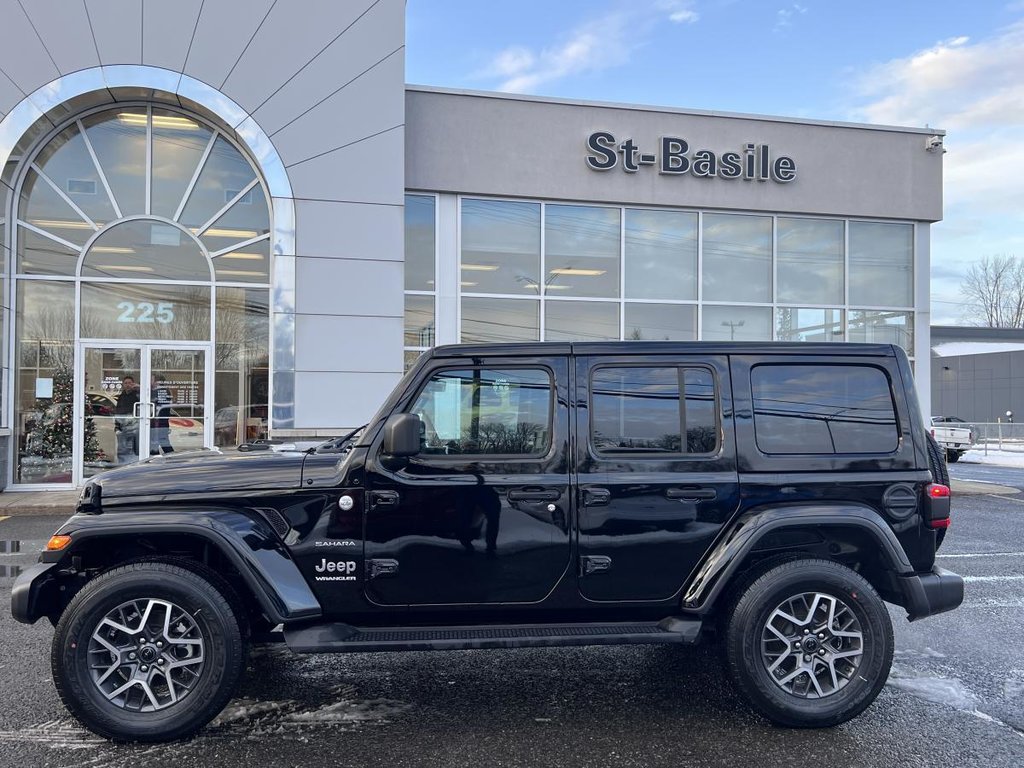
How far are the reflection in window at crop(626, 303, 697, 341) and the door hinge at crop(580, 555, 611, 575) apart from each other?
10.4m

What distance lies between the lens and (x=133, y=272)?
11.6 meters

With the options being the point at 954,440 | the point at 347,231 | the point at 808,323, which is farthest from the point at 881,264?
the point at 954,440

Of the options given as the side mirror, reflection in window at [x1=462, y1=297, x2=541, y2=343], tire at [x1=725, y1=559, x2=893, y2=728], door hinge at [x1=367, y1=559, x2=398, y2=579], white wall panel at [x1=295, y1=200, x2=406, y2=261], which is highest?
white wall panel at [x1=295, y1=200, x2=406, y2=261]

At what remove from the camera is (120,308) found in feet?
38.2

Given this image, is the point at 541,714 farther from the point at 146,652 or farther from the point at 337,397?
the point at 337,397

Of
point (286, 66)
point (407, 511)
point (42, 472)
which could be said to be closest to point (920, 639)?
point (407, 511)

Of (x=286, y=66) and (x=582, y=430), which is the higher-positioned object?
(x=286, y=66)

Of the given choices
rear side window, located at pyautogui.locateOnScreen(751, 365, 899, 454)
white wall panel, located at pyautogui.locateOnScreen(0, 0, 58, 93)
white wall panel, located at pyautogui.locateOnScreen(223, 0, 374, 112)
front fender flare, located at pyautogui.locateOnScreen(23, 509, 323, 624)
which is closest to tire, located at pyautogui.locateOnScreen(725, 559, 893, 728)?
rear side window, located at pyautogui.locateOnScreen(751, 365, 899, 454)

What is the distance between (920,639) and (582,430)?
3.18m

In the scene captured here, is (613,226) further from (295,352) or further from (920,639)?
(920,639)

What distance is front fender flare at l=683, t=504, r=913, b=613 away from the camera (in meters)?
3.56

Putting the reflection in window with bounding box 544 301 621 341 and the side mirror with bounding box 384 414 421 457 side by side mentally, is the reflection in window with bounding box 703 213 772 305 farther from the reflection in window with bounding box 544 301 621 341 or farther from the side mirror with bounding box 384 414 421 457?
the side mirror with bounding box 384 414 421 457

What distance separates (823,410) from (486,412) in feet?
6.13

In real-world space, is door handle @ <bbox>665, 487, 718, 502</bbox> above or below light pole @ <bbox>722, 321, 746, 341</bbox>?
below
